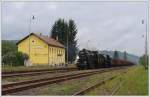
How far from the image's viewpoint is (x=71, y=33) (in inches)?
3435

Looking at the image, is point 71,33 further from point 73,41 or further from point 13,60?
point 13,60

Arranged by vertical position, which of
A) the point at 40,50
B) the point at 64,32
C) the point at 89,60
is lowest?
the point at 89,60

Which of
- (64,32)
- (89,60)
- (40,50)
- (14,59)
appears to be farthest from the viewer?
(64,32)

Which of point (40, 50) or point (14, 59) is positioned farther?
point (40, 50)

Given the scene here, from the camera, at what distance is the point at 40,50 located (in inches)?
2650

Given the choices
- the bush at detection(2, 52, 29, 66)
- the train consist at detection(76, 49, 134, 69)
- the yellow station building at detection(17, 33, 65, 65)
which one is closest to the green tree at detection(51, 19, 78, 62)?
the yellow station building at detection(17, 33, 65, 65)

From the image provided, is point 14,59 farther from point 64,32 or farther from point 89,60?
point 64,32

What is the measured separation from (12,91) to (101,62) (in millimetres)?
37355

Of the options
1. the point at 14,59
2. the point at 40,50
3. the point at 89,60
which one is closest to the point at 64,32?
the point at 40,50

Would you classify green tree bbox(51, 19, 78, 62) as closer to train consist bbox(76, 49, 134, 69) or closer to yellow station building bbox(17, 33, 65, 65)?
yellow station building bbox(17, 33, 65, 65)

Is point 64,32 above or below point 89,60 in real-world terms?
above

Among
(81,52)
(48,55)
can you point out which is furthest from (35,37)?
(81,52)

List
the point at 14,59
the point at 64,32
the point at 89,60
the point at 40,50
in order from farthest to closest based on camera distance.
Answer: the point at 64,32 → the point at 40,50 → the point at 14,59 → the point at 89,60

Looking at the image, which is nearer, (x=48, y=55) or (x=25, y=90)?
(x=25, y=90)
